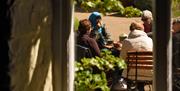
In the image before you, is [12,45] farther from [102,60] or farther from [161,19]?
[102,60]

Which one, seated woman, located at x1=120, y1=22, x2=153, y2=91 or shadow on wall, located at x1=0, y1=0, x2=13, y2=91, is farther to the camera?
seated woman, located at x1=120, y1=22, x2=153, y2=91

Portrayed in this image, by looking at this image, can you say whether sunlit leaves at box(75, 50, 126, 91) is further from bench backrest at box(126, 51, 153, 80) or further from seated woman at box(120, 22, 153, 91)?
seated woman at box(120, 22, 153, 91)

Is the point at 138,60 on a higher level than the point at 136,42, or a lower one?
lower

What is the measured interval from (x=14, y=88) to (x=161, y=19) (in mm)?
758

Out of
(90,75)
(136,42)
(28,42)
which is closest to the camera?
(28,42)

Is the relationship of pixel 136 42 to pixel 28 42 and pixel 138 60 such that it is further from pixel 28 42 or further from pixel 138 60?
pixel 28 42

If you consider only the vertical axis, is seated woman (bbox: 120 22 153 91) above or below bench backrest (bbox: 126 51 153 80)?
above

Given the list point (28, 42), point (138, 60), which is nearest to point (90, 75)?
point (28, 42)

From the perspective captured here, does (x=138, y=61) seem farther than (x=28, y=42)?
Yes

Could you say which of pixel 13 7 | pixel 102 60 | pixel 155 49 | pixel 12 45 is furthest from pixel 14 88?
pixel 102 60

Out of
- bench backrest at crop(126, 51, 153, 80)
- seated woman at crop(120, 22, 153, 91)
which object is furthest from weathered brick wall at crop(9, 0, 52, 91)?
seated woman at crop(120, 22, 153, 91)

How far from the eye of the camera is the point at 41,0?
248cm

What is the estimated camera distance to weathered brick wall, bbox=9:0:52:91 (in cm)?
245

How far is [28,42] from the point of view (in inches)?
97.7
